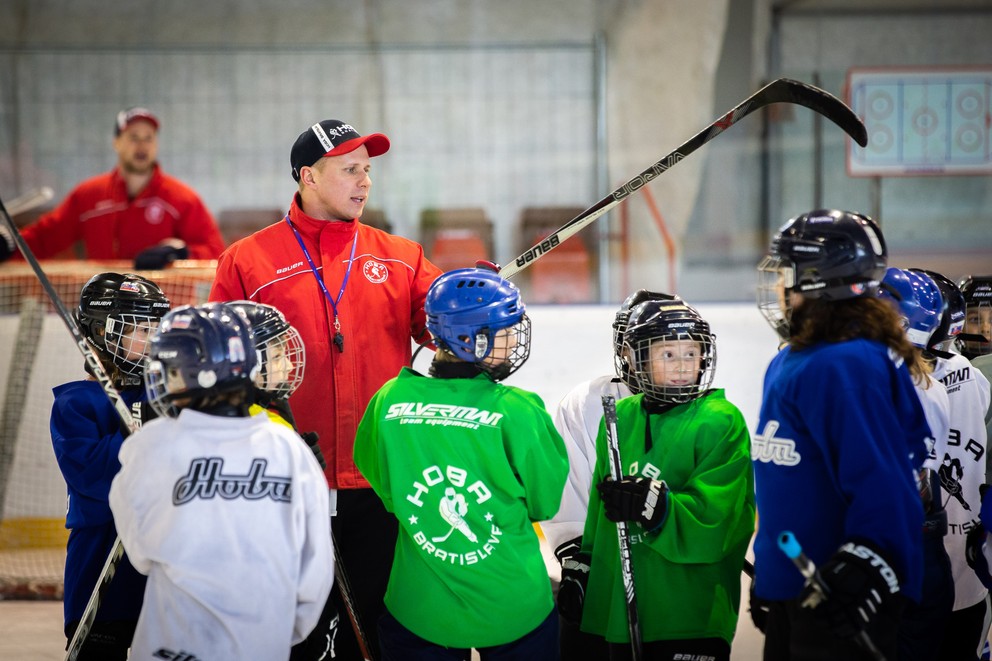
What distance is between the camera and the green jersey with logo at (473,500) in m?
1.85

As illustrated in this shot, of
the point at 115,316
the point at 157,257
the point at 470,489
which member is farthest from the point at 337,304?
the point at 157,257

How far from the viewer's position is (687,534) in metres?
1.99

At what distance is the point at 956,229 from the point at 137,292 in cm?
547

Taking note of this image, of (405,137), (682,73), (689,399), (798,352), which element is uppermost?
(682,73)

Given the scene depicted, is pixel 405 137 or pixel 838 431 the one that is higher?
pixel 405 137

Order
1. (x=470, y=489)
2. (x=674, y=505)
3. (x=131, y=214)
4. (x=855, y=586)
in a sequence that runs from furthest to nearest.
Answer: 1. (x=131, y=214)
2. (x=674, y=505)
3. (x=470, y=489)
4. (x=855, y=586)

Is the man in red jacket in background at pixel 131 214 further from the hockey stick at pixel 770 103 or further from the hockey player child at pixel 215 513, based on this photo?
the hockey player child at pixel 215 513

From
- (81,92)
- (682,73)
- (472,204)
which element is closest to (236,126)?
(81,92)

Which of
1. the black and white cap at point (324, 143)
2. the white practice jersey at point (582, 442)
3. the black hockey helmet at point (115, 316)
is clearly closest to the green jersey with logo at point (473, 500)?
the white practice jersey at point (582, 442)

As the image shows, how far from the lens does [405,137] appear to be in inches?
243

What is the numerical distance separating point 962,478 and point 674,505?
732 millimetres

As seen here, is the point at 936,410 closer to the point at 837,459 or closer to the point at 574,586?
the point at 837,459

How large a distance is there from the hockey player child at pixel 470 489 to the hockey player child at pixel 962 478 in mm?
947

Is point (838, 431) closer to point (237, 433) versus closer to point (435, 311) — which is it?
point (435, 311)
